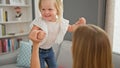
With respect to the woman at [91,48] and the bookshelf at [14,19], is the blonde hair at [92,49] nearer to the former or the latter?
the woman at [91,48]

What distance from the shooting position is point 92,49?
2.60ft

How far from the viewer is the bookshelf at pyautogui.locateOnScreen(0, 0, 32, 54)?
332 cm

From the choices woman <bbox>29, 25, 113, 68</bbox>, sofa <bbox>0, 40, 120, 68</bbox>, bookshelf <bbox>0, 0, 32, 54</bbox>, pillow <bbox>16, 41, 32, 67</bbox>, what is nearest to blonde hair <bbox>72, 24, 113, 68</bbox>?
woman <bbox>29, 25, 113, 68</bbox>

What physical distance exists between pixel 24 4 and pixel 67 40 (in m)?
1.14

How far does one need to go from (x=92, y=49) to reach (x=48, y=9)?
15.4 inches

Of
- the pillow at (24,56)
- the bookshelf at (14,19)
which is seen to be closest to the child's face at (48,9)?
the pillow at (24,56)

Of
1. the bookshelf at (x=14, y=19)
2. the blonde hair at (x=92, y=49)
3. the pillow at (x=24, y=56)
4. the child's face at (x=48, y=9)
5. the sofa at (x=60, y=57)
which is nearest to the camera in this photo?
the blonde hair at (x=92, y=49)

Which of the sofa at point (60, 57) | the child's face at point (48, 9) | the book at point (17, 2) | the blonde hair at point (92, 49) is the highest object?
the book at point (17, 2)

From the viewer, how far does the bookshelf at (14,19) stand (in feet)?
10.9

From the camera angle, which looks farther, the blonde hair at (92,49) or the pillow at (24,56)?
the pillow at (24,56)

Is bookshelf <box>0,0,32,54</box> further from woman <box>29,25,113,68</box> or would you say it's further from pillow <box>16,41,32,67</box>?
woman <box>29,25,113,68</box>

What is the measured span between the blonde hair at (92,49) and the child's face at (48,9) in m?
0.29

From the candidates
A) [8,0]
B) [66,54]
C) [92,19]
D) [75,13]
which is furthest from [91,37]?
[8,0]

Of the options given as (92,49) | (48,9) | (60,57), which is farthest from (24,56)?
(92,49)
